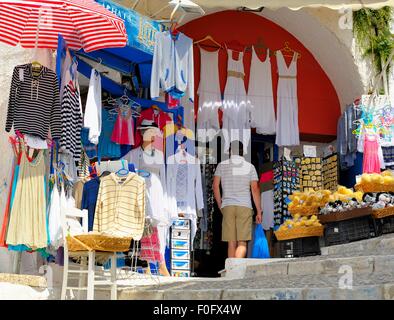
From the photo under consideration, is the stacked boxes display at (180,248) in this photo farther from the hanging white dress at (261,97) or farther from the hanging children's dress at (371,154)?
the hanging children's dress at (371,154)

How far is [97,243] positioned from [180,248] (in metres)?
3.22

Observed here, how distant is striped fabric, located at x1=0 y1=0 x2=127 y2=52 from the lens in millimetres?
7660

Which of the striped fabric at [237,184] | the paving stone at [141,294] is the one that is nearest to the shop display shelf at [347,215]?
the striped fabric at [237,184]

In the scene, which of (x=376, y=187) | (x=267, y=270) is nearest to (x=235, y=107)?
(x=376, y=187)

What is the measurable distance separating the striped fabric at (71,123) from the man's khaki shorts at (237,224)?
2496mm

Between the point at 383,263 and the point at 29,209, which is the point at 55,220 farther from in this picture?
the point at 383,263

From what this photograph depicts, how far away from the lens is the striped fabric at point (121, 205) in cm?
720

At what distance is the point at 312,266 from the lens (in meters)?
6.28

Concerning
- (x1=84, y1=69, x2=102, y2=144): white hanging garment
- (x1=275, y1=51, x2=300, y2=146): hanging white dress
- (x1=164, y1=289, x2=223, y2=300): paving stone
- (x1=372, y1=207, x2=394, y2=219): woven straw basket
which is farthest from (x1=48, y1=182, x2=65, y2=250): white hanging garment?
(x1=275, y1=51, x2=300, y2=146): hanging white dress

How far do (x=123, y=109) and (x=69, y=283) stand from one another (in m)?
2.37
